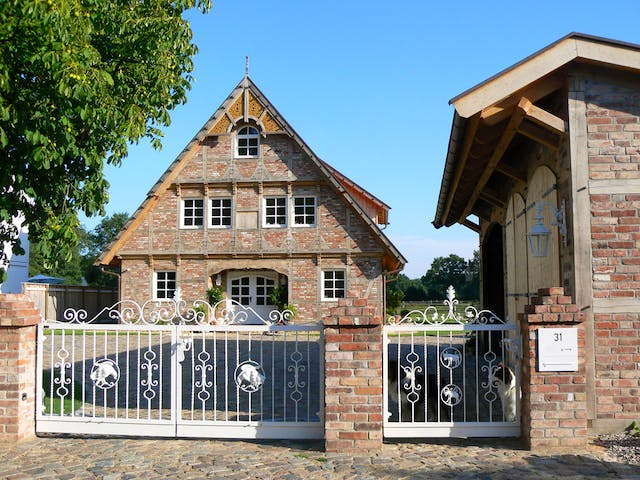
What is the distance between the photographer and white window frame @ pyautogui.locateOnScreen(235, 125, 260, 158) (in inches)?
921

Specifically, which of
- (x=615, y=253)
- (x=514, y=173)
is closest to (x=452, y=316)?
(x=615, y=253)

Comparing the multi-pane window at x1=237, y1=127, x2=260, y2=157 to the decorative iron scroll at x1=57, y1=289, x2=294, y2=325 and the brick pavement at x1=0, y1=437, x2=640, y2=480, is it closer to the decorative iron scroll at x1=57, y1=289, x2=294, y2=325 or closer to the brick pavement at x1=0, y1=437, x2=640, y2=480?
the decorative iron scroll at x1=57, y1=289, x2=294, y2=325

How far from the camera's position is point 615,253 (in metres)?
6.55

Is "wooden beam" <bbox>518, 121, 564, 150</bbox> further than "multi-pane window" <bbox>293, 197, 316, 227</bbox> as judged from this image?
No

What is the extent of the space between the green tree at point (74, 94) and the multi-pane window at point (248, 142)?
46.1ft

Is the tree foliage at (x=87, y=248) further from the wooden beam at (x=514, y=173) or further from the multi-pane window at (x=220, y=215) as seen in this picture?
the wooden beam at (x=514, y=173)

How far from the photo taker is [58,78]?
6.50 metres

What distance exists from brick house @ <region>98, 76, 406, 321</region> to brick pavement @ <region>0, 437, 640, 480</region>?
1645cm

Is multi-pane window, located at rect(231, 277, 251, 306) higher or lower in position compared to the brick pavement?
higher

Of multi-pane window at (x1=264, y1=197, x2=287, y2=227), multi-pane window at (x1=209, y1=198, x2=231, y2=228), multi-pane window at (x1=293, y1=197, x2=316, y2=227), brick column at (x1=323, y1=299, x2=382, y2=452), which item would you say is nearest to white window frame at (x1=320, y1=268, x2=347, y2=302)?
multi-pane window at (x1=293, y1=197, x2=316, y2=227)

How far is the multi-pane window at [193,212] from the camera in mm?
23531

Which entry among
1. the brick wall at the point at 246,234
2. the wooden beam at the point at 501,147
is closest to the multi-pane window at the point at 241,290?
the brick wall at the point at 246,234

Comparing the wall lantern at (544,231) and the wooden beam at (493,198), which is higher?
the wooden beam at (493,198)

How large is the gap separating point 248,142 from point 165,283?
19.7ft
